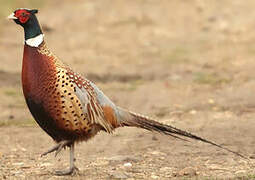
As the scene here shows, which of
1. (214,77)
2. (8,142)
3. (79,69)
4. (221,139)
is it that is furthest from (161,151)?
(79,69)

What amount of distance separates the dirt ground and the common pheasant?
1.43 ft

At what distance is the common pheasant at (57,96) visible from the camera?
4.74m

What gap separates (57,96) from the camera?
4.73 m

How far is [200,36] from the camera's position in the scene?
45.2ft

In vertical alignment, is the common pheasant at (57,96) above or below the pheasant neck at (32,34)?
below

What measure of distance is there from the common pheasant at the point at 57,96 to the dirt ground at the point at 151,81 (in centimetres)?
44

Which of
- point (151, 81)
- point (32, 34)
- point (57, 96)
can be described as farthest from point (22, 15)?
point (151, 81)

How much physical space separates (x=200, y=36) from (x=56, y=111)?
30.9 feet

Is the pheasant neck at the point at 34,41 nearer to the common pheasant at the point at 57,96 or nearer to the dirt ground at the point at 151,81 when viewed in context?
the common pheasant at the point at 57,96

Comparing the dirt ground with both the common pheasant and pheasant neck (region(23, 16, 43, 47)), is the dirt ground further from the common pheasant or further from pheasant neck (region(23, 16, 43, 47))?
pheasant neck (region(23, 16, 43, 47))

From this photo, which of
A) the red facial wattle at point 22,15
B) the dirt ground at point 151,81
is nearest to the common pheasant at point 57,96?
the red facial wattle at point 22,15

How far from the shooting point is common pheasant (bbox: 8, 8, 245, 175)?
4.74 m

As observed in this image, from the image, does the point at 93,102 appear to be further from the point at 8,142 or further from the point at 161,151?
the point at 8,142

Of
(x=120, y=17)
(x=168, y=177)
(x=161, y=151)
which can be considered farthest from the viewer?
(x=120, y=17)
